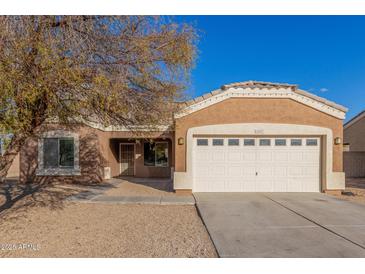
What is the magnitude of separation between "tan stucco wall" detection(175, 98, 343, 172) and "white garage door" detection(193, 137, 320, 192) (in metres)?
0.76

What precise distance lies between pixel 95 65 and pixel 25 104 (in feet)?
5.07

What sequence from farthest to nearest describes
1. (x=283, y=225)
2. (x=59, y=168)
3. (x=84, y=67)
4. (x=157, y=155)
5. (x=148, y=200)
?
(x=157, y=155) → (x=59, y=168) → (x=148, y=200) → (x=283, y=225) → (x=84, y=67)

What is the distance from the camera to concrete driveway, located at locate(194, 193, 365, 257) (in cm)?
452

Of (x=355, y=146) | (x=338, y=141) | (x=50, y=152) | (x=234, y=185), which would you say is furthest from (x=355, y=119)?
(x=50, y=152)

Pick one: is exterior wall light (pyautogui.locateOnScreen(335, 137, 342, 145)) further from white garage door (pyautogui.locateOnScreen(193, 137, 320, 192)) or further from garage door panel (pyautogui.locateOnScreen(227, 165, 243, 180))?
garage door panel (pyautogui.locateOnScreen(227, 165, 243, 180))

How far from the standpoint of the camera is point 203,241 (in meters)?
4.97

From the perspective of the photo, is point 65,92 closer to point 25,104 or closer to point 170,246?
point 25,104

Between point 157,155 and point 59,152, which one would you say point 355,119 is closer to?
point 157,155

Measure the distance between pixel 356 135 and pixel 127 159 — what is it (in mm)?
19424

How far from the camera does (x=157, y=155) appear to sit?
51.6 feet

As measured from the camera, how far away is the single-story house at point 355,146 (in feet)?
54.9

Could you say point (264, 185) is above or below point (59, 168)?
below

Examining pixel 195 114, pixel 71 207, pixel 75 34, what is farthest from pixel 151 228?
pixel 195 114

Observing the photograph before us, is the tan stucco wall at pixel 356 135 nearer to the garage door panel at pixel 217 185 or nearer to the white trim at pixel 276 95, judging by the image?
the white trim at pixel 276 95
